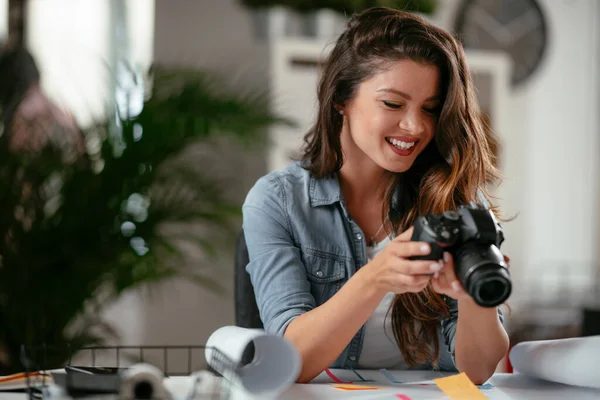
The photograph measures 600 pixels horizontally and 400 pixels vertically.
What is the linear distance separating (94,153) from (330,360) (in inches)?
47.0

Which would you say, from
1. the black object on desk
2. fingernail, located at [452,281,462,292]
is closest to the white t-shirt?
fingernail, located at [452,281,462,292]

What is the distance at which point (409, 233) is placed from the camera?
3.26 feet

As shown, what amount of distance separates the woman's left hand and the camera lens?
3cm

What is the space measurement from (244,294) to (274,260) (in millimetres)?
151

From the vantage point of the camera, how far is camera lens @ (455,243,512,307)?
0.90m

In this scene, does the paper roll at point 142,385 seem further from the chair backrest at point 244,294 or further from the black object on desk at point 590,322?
the black object on desk at point 590,322

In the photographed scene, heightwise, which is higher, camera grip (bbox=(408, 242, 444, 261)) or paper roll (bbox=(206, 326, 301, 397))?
camera grip (bbox=(408, 242, 444, 261))

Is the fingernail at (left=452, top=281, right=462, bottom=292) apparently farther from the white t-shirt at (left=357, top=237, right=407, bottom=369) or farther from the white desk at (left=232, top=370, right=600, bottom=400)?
the white t-shirt at (left=357, top=237, right=407, bottom=369)

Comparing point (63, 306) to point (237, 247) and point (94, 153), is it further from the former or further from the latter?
point (237, 247)

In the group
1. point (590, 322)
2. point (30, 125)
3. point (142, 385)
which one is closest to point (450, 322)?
point (142, 385)

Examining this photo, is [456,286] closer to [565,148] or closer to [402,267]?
[402,267]

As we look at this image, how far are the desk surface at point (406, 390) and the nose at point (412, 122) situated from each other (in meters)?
0.38

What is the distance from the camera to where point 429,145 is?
1.42 m

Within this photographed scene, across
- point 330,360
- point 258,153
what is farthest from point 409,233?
point 258,153
